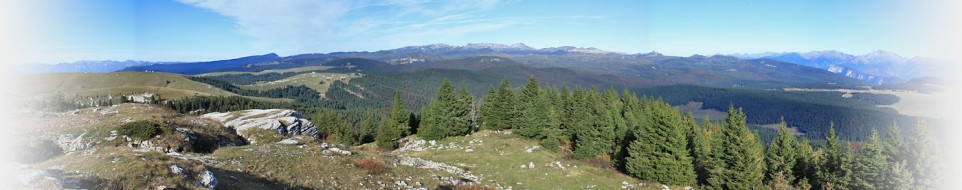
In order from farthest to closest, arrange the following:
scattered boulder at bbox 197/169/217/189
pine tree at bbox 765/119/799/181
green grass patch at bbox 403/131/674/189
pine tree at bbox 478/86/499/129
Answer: pine tree at bbox 478/86/499/129, pine tree at bbox 765/119/799/181, green grass patch at bbox 403/131/674/189, scattered boulder at bbox 197/169/217/189

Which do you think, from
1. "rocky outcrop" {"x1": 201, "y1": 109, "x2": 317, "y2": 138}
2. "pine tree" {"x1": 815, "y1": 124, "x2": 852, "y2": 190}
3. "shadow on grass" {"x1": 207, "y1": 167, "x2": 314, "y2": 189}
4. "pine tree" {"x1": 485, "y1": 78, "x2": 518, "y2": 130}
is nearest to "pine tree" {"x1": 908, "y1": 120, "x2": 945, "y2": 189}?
"pine tree" {"x1": 815, "y1": 124, "x2": 852, "y2": 190}

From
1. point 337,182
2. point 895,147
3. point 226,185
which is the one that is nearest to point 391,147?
point 337,182

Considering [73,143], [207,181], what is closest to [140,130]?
[73,143]

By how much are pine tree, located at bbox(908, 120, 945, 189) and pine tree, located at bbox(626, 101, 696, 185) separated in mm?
14836

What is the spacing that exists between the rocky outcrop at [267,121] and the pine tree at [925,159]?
68901 millimetres

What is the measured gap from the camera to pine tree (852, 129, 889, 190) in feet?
112

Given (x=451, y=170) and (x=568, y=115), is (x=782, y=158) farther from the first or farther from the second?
(x=451, y=170)

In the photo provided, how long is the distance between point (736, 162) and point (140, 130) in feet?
170

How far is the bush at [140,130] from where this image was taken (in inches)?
1480

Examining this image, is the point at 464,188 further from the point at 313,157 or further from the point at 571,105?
the point at 571,105

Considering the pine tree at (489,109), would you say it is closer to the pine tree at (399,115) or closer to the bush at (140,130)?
the pine tree at (399,115)

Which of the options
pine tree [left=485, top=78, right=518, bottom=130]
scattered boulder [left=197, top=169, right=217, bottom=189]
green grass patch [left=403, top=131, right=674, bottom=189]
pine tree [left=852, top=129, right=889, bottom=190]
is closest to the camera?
scattered boulder [left=197, top=169, right=217, bottom=189]

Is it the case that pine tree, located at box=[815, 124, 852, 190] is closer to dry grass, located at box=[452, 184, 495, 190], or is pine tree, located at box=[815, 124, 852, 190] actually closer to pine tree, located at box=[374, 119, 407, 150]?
dry grass, located at box=[452, 184, 495, 190]

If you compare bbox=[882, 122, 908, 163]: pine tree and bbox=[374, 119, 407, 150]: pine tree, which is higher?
bbox=[882, 122, 908, 163]: pine tree
